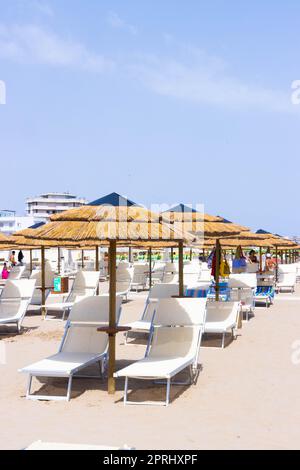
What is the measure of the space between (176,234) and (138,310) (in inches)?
276

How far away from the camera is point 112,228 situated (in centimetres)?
597

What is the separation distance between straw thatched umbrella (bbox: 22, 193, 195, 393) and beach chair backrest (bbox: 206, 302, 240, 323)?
320 cm

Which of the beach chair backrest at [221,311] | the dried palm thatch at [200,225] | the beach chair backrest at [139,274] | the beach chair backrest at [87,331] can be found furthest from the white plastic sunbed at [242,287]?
the beach chair backrest at [139,274]

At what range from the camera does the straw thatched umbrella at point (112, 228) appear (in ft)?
19.6

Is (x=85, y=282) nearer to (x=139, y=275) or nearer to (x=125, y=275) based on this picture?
(x=125, y=275)

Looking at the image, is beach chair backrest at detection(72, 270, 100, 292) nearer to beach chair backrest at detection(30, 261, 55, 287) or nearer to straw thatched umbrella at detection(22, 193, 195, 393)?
beach chair backrest at detection(30, 261, 55, 287)

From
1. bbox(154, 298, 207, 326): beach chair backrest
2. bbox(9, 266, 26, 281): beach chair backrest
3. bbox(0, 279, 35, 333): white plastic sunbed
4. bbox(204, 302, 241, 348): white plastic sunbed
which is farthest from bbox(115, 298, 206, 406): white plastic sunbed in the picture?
bbox(9, 266, 26, 281): beach chair backrest

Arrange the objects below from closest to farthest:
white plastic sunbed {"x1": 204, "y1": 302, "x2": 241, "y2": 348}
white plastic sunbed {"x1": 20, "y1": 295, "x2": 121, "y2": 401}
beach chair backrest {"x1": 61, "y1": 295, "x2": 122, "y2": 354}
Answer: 1. white plastic sunbed {"x1": 20, "y1": 295, "x2": 121, "y2": 401}
2. beach chair backrest {"x1": 61, "y1": 295, "x2": 122, "y2": 354}
3. white plastic sunbed {"x1": 204, "y1": 302, "x2": 241, "y2": 348}

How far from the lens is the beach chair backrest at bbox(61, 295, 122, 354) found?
6.86 metres

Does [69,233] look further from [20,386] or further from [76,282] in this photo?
[76,282]

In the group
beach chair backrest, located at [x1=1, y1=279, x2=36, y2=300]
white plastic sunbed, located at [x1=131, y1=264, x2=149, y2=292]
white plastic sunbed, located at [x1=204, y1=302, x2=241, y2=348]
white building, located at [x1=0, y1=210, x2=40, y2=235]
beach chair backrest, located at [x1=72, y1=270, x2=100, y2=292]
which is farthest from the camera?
white building, located at [x1=0, y1=210, x2=40, y2=235]

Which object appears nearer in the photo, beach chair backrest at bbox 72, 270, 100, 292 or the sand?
the sand

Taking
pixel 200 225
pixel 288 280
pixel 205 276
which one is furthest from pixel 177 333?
pixel 288 280

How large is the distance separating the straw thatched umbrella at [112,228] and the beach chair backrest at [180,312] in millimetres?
859
